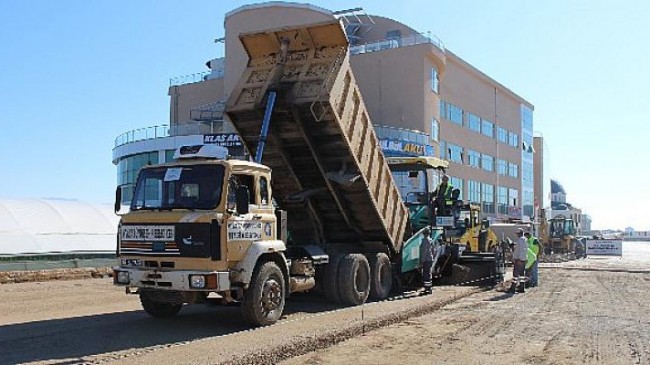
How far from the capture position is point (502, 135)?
69.3 meters

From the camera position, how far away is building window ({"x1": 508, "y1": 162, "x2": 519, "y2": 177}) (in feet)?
234

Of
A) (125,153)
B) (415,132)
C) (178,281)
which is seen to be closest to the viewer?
(178,281)

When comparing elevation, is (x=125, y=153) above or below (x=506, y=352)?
above

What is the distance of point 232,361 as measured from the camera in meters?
7.52

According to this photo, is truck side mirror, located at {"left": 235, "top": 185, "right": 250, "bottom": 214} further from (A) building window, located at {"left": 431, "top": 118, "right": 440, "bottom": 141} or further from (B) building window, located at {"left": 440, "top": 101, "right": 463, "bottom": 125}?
(B) building window, located at {"left": 440, "top": 101, "right": 463, "bottom": 125}

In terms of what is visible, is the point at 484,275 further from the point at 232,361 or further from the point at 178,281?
the point at 232,361

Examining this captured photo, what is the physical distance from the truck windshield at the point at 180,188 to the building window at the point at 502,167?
60.5m

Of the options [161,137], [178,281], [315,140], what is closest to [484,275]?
[315,140]

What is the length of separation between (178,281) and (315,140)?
4073mm

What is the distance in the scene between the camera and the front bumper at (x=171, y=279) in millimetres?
9406

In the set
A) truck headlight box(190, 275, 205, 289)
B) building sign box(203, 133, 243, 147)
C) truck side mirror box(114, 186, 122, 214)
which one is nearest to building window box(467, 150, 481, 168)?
building sign box(203, 133, 243, 147)

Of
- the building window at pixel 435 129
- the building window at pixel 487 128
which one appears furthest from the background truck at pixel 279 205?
the building window at pixel 487 128

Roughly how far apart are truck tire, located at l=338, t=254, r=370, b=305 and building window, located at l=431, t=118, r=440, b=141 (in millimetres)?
38378

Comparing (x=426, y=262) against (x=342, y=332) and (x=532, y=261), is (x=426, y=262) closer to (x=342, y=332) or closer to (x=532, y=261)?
(x=532, y=261)
